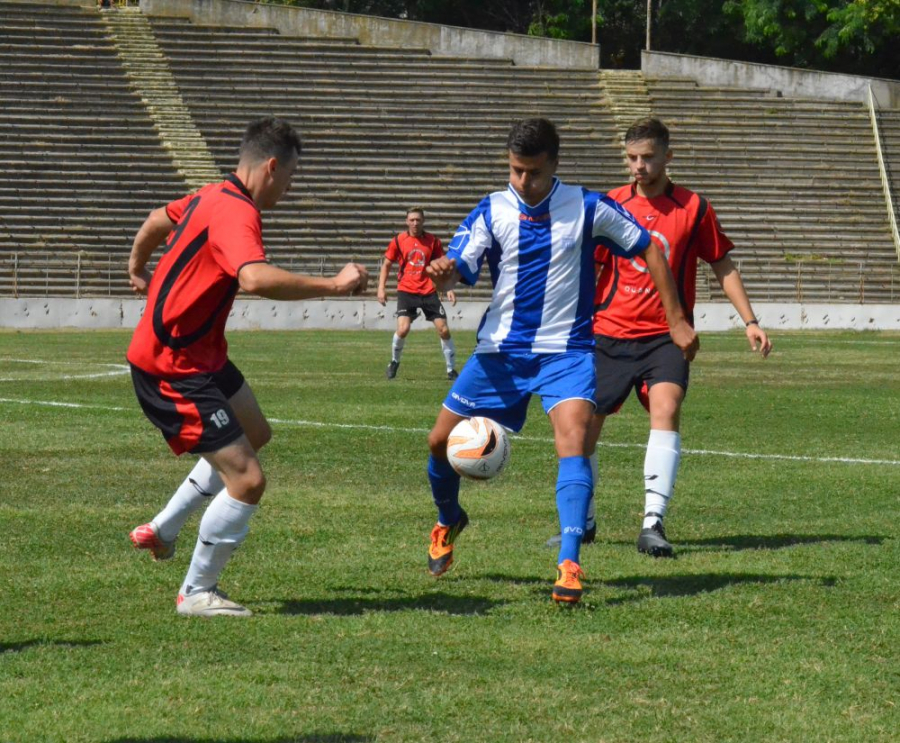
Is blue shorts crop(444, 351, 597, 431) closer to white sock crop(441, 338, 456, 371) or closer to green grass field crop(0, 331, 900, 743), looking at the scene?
green grass field crop(0, 331, 900, 743)

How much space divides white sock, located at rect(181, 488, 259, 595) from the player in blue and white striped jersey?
44.8 inches

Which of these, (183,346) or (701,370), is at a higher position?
→ (183,346)

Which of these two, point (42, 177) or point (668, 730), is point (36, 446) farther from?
point (42, 177)

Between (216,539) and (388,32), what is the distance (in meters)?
39.7

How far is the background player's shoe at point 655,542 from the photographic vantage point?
7.20m

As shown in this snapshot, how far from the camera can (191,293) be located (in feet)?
18.6

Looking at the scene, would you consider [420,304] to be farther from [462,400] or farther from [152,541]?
[152,541]

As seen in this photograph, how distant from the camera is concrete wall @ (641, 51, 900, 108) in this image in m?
43.3

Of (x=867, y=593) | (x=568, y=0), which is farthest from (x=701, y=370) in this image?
(x=568, y=0)

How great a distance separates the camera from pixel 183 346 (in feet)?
18.8

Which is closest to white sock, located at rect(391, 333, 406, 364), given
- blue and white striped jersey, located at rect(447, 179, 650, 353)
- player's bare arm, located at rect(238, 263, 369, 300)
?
blue and white striped jersey, located at rect(447, 179, 650, 353)

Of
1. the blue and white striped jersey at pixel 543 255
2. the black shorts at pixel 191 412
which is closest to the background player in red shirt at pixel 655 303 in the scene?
the blue and white striped jersey at pixel 543 255

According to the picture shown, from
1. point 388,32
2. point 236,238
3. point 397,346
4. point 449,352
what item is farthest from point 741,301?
point 388,32

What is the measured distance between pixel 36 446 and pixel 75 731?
24.4 ft
